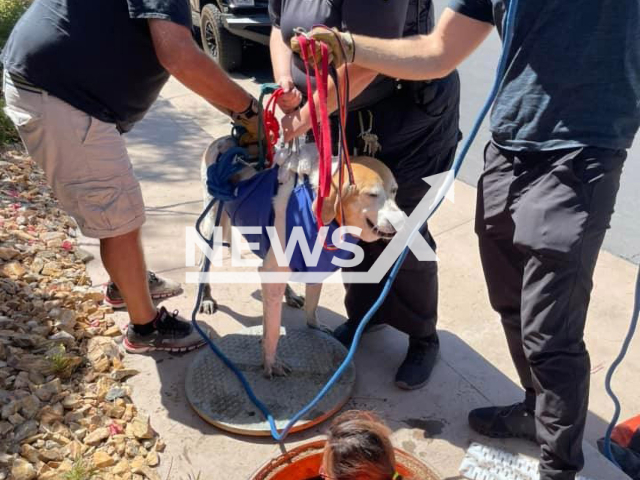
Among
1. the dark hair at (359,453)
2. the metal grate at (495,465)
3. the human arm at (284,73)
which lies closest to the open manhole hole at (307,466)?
the metal grate at (495,465)

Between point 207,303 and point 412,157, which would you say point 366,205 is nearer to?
point 412,157

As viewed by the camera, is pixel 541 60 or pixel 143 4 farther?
pixel 143 4

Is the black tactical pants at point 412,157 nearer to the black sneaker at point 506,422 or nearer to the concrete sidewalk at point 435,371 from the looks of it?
the concrete sidewalk at point 435,371

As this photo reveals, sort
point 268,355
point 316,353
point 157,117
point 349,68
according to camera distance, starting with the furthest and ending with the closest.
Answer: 1. point 157,117
2. point 316,353
3. point 268,355
4. point 349,68

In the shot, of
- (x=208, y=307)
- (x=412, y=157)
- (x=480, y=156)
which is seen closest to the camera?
(x=412, y=157)

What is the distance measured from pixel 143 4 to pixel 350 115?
0.87 meters

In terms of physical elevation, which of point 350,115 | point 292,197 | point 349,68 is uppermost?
point 349,68

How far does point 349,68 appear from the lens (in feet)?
7.66

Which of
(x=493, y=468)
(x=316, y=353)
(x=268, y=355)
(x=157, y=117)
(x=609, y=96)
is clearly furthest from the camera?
(x=157, y=117)

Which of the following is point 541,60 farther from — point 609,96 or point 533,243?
point 533,243

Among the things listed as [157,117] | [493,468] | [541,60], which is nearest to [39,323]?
[493,468]

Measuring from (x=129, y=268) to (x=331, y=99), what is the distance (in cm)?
121

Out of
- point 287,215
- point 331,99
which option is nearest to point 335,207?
point 287,215

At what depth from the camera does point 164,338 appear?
312cm
